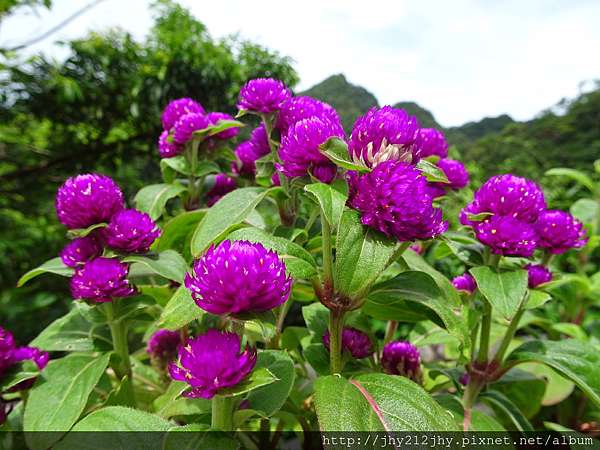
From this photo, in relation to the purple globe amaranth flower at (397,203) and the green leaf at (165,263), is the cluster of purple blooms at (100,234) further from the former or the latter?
the purple globe amaranth flower at (397,203)

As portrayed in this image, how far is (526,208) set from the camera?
0.83 meters

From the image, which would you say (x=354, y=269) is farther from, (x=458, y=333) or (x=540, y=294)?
(x=540, y=294)

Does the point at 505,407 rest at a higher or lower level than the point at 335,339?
lower

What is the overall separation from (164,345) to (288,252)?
0.62 m

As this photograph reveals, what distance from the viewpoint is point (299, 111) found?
851 millimetres

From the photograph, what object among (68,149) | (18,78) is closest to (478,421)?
(18,78)

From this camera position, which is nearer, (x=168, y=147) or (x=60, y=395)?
(x=60, y=395)

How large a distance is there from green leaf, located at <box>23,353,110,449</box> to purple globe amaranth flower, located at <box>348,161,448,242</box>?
23.5 inches

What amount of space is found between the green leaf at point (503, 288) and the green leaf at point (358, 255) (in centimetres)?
24

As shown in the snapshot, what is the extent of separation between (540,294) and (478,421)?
11.1 inches

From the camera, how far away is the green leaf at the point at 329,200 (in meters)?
0.59

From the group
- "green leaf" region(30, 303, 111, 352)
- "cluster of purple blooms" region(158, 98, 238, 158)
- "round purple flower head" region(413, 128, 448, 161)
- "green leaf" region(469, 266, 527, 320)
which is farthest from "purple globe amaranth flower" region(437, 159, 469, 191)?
"green leaf" region(30, 303, 111, 352)

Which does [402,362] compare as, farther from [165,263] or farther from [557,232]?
[165,263]

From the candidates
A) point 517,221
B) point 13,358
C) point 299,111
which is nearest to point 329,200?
point 299,111
